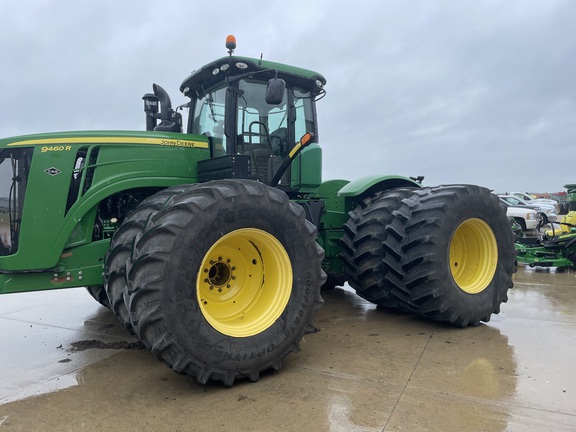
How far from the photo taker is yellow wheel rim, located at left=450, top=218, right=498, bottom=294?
5.12 metres

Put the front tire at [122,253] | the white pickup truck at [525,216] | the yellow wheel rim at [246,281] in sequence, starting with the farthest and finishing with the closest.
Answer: the white pickup truck at [525,216], the yellow wheel rim at [246,281], the front tire at [122,253]

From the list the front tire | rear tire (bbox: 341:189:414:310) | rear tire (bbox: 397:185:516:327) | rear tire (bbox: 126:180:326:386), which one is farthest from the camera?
rear tire (bbox: 341:189:414:310)

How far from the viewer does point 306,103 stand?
5496mm

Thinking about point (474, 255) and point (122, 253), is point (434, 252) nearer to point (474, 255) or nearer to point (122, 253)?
point (474, 255)

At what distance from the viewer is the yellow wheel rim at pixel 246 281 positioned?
11.8 feet

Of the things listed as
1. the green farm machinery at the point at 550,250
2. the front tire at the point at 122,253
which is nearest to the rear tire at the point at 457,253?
the front tire at the point at 122,253

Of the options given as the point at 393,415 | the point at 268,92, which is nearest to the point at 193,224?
the point at 268,92

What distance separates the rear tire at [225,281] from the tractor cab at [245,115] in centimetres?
95

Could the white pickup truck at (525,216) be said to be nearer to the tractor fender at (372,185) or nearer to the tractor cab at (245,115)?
the tractor fender at (372,185)

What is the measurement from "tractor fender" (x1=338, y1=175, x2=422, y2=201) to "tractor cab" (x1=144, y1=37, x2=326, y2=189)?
527mm

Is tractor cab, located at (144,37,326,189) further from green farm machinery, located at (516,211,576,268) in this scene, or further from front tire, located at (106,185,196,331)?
green farm machinery, located at (516,211,576,268)

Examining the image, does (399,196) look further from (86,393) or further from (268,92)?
(86,393)

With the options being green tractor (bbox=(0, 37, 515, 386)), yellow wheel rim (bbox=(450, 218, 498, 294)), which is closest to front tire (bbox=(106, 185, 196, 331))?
green tractor (bbox=(0, 37, 515, 386))

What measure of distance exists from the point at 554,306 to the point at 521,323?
3.81ft
